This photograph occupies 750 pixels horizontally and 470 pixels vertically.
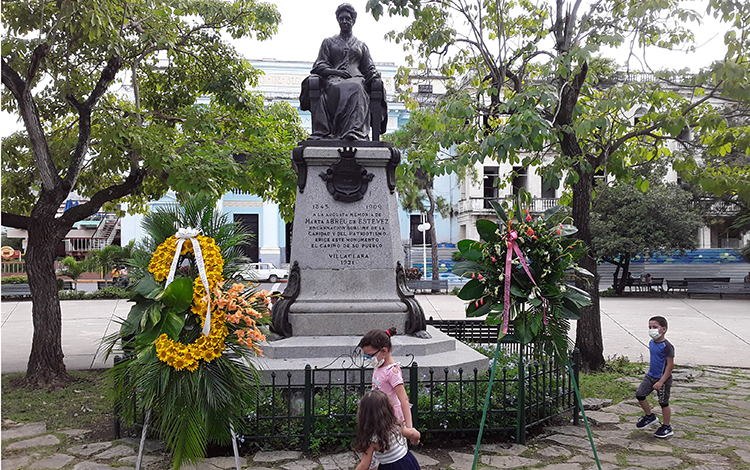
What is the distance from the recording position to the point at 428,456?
5.32 metres

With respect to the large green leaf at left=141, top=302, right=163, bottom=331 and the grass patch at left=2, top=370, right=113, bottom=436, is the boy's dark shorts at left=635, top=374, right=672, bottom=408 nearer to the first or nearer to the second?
the large green leaf at left=141, top=302, right=163, bottom=331

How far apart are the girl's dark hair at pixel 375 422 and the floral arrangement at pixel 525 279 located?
1484mm

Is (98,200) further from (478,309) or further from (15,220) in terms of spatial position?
(478,309)

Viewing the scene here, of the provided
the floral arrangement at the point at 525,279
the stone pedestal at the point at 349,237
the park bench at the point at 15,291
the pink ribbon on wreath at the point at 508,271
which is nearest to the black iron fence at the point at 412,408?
the floral arrangement at the point at 525,279

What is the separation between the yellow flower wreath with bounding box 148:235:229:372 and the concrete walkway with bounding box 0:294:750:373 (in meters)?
4.45

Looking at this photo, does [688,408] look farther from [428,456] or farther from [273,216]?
[273,216]

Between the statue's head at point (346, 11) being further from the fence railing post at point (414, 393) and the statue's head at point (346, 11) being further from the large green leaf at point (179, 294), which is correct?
the large green leaf at point (179, 294)

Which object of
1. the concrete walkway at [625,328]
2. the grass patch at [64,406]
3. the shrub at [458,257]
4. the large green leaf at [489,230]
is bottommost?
the concrete walkway at [625,328]

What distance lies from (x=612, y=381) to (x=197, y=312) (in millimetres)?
6796

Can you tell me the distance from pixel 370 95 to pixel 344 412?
4349mm

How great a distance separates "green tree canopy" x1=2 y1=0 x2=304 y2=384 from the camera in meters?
8.45

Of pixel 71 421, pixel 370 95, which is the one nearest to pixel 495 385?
pixel 370 95

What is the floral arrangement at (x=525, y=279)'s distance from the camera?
15.3 feet

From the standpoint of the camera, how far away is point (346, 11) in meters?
8.01
